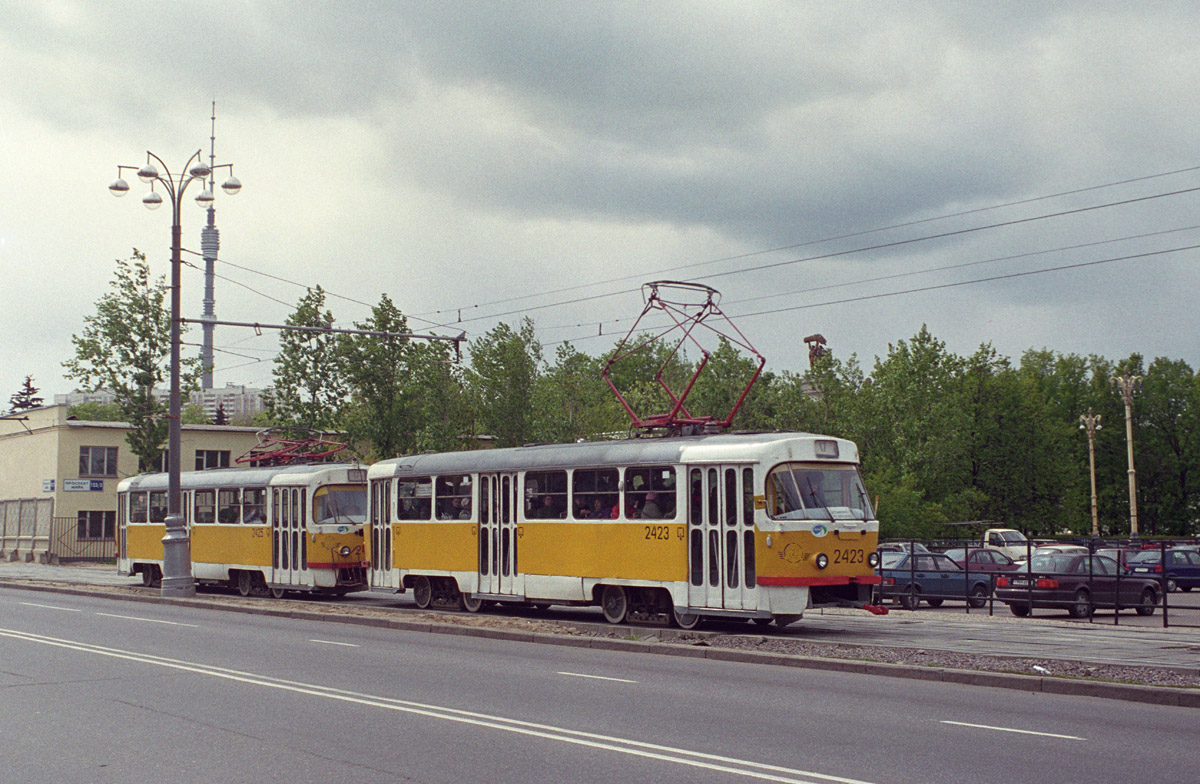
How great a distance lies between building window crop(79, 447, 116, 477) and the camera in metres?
61.0

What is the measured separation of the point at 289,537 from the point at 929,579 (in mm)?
14594

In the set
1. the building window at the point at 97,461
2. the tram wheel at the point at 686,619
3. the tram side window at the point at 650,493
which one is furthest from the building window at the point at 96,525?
the tram wheel at the point at 686,619

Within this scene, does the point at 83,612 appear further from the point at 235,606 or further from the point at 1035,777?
the point at 1035,777

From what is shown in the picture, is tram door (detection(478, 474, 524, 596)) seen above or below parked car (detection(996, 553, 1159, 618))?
above

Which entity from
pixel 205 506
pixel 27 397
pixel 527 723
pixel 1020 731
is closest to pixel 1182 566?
pixel 205 506

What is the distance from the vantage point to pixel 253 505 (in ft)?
97.2

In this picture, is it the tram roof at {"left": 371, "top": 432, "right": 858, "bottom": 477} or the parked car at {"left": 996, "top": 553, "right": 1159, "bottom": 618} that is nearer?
the tram roof at {"left": 371, "top": 432, "right": 858, "bottom": 477}

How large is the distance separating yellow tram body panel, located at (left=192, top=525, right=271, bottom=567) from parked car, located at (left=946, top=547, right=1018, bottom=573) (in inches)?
635

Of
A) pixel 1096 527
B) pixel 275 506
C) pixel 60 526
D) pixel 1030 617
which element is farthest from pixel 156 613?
pixel 1096 527

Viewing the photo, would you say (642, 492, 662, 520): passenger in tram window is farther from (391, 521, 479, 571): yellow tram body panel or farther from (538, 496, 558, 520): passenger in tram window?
(391, 521, 479, 571): yellow tram body panel

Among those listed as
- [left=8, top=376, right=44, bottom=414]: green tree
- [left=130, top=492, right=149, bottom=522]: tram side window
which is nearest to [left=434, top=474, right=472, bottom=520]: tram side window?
[left=130, top=492, right=149, bottom=522]: tram side window

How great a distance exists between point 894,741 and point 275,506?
868 inches

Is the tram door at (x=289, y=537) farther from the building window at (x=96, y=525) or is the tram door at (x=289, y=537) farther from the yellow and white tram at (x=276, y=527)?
the building window at (x=96, y=525)

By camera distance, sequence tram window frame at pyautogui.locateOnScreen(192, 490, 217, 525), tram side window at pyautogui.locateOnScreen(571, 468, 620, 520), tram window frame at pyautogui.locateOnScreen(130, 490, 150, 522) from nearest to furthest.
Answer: tram side window at pyautogui.locateOnScreen(571, 468, 620, 520) < tram window frame at pyautogui.locateOnScreen(192, 490, 217, 525) < tram window frame at pyautogui.locateOnScreen(130, 490, 150, 522)
